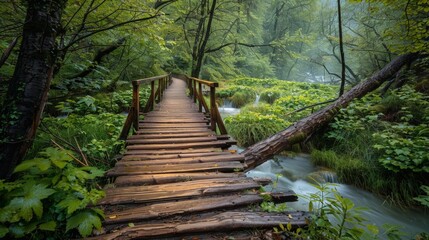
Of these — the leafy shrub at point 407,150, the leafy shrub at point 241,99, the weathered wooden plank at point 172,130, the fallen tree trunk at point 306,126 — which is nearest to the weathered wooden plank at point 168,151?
the fallen tree trunk at point 306,126

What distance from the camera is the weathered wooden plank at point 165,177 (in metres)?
2.81

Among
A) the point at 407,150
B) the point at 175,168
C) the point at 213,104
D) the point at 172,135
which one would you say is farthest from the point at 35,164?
the point at 407,150

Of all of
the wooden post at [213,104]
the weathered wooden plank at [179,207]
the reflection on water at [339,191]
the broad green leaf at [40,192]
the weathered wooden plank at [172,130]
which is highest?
the wooden post at [213,104]

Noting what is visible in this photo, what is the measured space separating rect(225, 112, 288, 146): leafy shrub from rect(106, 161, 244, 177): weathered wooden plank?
10.8 feet

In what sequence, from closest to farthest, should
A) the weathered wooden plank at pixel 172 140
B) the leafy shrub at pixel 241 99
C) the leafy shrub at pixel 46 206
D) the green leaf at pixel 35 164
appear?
the leafy shrub at pixel 46 206 → the green leaf at pixel 35 164 → the weathered wooden plank at pixel 172 140 → the leafy shrub at pixel 241 99

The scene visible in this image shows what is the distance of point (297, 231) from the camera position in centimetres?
193

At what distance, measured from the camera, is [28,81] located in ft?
7.37

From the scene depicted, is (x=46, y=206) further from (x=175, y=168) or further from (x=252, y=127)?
(x=252, y=127)

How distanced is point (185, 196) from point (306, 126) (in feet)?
13.9

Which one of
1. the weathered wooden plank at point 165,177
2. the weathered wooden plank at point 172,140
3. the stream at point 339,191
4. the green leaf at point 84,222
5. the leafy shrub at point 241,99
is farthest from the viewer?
the leafy shrub at point 241,99

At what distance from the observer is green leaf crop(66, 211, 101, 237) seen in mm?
1799

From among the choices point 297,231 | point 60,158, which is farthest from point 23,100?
point 297,231

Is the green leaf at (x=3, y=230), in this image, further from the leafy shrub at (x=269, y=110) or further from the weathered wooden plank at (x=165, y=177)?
the leafy shrub at (x=269, y=110)

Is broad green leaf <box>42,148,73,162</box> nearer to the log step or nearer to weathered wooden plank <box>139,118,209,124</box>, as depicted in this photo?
the log step
